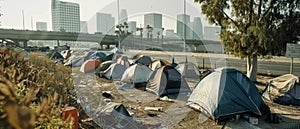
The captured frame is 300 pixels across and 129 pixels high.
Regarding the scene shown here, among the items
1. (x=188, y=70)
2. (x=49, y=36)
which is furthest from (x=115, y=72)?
(x=49, y=36)

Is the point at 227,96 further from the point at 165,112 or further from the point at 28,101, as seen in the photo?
the point at 28,101

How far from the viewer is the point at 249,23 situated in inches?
437

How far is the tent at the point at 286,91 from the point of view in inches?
307

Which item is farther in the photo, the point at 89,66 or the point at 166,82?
the point at 89,66

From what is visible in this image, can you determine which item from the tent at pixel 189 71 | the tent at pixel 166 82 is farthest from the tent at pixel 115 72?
the tent at pixel 166 82

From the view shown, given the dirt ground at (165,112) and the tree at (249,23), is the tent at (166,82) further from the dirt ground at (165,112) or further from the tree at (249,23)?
the tree at (249,23)

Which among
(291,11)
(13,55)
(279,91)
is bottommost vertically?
(279,91)

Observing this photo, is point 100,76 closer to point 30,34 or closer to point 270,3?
point 270,3

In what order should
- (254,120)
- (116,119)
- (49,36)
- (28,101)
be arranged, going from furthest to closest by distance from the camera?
(49,36) < (254,120) < (116,119) < (28,101)

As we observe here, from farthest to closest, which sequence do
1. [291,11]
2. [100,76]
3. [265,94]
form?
[100,76], [291,11], [265,94]

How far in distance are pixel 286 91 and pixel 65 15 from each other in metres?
61.5

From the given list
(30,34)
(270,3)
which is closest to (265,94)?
(270,3)

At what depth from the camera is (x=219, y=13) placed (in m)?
11.7

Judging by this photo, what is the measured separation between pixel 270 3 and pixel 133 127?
917 centimetres
